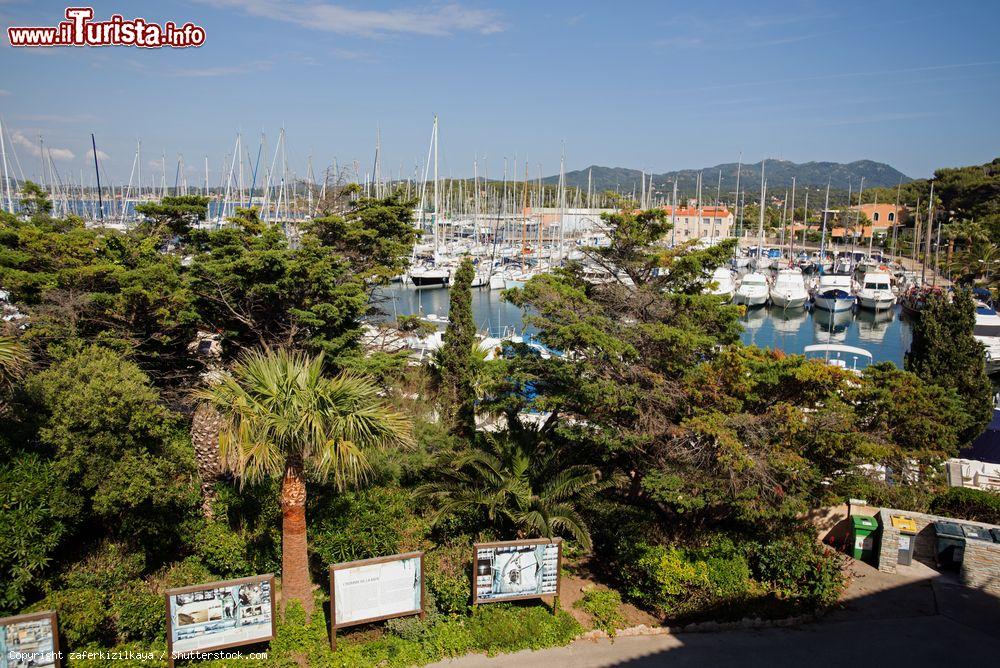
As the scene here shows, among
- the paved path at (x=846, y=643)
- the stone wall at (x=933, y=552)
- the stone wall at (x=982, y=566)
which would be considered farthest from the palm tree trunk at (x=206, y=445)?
the stone wall at (x=982, y=566)

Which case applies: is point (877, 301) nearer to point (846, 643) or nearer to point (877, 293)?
point (877, 293)

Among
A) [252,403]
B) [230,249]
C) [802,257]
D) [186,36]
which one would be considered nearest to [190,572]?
[252,403]

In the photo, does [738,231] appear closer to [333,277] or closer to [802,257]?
[802,257]

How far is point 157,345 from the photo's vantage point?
1472 cm

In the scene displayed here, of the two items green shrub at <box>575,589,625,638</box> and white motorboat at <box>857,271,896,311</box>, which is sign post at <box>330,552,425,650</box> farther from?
white motorboat at <box>857,271,896,311</box>

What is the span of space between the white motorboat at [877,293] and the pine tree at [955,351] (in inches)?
1308

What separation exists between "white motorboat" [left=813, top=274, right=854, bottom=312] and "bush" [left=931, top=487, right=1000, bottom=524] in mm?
39876

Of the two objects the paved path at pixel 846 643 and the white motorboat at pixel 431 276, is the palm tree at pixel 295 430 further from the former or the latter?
the white motorboat at pixel 431 276

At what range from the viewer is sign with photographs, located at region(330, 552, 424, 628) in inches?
328

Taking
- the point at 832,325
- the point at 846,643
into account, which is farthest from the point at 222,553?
the point at 832,325

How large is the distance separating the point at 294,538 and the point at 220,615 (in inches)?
48.0

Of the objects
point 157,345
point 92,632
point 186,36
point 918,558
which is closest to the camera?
point 92,632

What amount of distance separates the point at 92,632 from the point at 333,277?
8.53 m

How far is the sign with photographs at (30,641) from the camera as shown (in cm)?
688
